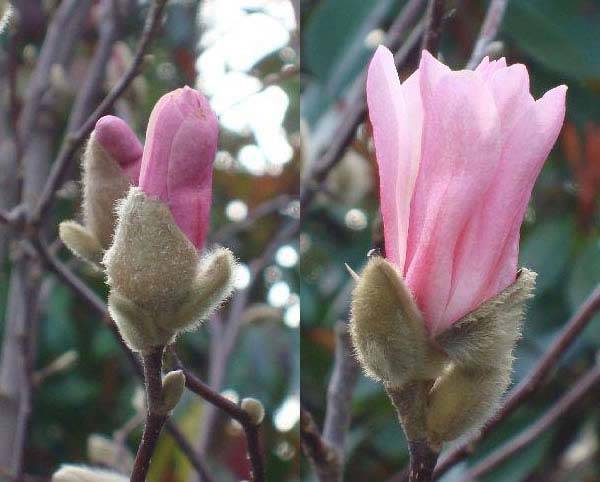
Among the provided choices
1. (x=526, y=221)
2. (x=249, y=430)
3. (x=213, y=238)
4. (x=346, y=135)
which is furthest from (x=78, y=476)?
(x=526, y=221)

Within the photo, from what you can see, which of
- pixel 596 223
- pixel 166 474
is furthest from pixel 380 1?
pixel 166 474

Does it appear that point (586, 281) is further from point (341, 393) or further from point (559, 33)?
point (341, 393)

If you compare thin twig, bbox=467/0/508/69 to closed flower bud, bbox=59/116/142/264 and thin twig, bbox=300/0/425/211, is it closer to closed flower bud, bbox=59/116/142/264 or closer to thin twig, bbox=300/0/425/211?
thin twig, bbox=300/0/425/211

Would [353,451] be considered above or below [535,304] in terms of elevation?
below

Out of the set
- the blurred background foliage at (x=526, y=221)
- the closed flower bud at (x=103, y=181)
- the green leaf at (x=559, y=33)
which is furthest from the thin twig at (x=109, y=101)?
the green leaf at (x=559, y=33)

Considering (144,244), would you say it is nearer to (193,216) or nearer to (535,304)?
(193,216)

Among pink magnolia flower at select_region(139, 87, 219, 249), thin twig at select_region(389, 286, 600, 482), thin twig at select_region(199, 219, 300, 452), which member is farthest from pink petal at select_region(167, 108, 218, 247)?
thin twig at select_region(199, 219, 300, 452)
